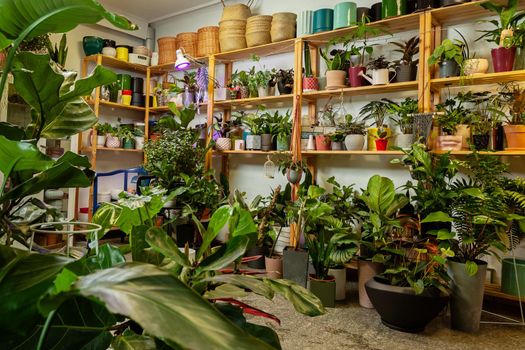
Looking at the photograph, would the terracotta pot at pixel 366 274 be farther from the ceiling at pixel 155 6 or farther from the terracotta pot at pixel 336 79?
the ceiling at pixel 155 6

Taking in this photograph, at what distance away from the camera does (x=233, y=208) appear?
816 mm

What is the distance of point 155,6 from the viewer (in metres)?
5.12

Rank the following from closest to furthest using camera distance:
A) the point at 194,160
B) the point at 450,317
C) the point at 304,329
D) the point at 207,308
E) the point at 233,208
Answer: the point at 207,308 → the point at 233,208 → the point at 304,329 → the point at 450,317 → the point at 194,160

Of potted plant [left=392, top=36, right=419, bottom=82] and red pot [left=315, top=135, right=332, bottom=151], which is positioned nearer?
potted plant [left=392, top=36, right=419, bottom=82]

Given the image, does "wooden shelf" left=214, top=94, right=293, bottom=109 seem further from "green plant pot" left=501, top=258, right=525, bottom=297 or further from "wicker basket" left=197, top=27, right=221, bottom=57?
"green plant pot" left=501, top=258, right=525, bottom=297

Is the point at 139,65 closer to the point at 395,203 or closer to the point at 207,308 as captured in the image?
the point at 395,203

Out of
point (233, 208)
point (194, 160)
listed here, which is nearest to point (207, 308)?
point (233, 208)

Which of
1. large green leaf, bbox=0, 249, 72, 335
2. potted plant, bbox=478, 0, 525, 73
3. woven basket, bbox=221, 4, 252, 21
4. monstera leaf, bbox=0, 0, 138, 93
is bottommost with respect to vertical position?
large green leaf, bbox=0, 249, 72, 335

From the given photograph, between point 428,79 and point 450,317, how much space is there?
174cm

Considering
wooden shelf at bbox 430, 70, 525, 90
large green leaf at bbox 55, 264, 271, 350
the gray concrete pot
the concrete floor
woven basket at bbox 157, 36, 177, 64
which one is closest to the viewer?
large green leaf at bbox 55, 264, 271, 350

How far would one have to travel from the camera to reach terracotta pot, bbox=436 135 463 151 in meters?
2.85

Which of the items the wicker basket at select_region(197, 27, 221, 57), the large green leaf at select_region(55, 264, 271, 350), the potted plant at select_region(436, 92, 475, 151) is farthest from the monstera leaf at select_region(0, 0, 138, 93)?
the wicker basket at select_region(197, 27, 221, 57)

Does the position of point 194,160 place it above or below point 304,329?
above

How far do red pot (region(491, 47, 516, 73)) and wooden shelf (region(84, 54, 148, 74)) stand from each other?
402cm
